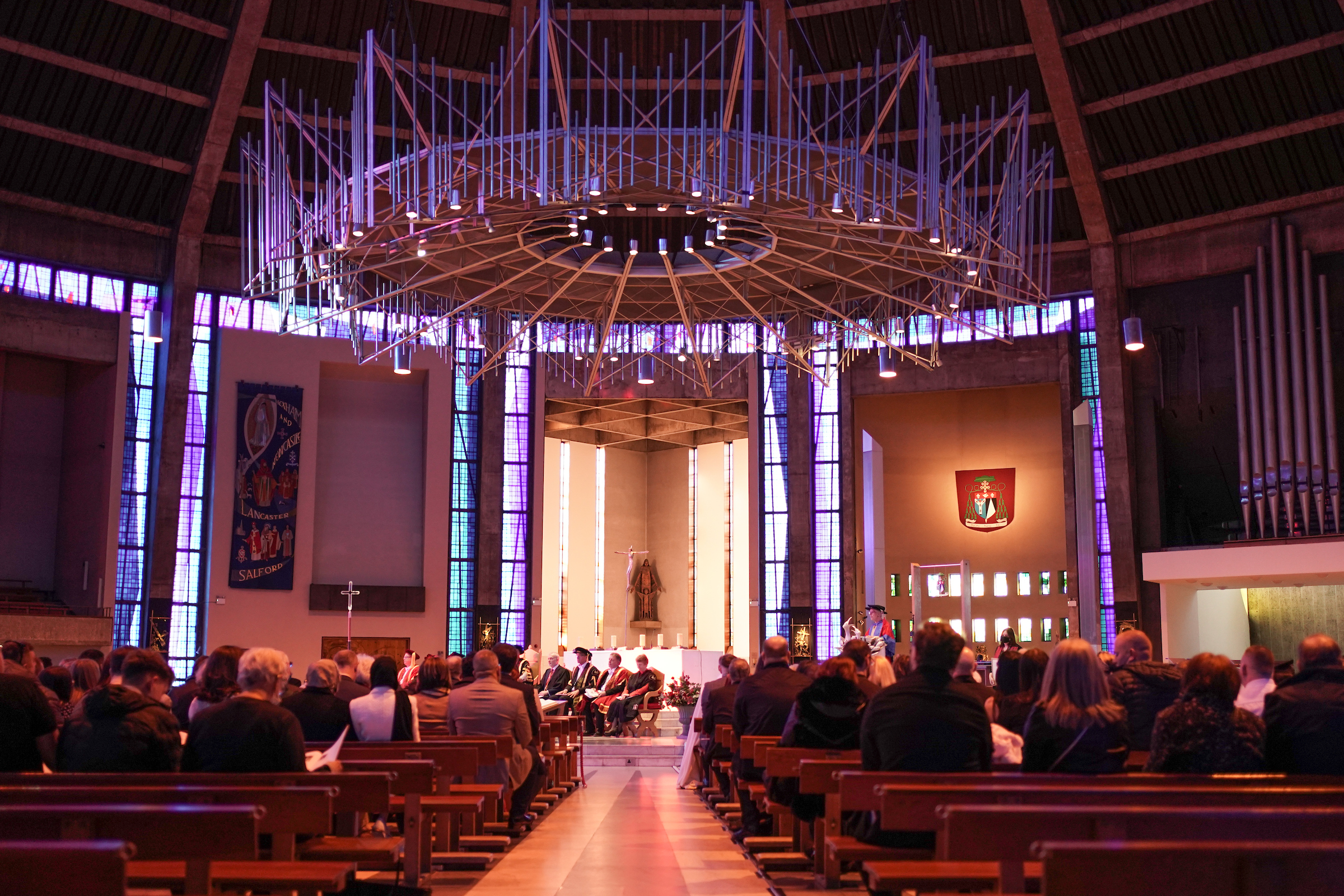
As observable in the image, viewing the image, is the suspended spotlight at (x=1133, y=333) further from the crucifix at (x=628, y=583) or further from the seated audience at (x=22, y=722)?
the crucifix at (x=628, y=583)

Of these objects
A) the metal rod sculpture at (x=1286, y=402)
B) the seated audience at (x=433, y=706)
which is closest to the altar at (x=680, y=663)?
the metal rod sculpture at (x=1286, y=402)

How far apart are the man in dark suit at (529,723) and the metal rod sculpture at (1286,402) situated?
14137 mm

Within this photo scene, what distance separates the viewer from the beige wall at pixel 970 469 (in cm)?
2509

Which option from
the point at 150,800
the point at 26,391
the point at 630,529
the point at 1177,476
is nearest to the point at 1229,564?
the point at 1177,476

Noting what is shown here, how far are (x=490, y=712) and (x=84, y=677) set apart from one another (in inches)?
97.5

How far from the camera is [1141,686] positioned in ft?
22.6

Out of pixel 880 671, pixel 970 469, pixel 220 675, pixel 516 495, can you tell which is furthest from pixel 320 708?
pixel 970 469

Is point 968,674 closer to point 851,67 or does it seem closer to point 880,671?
point 880,671

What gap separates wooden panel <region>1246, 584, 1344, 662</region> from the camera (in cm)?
2186

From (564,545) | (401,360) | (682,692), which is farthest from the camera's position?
(564,545)

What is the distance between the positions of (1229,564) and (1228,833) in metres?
17.4

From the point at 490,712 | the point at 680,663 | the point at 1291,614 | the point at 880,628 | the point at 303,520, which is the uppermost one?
the point at 303,520

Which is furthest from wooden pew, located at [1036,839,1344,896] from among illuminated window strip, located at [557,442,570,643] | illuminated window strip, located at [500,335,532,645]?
illuminated window strip, located at [557,442,570,643]

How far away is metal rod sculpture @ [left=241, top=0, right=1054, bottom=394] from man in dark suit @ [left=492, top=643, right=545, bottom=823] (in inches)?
130
